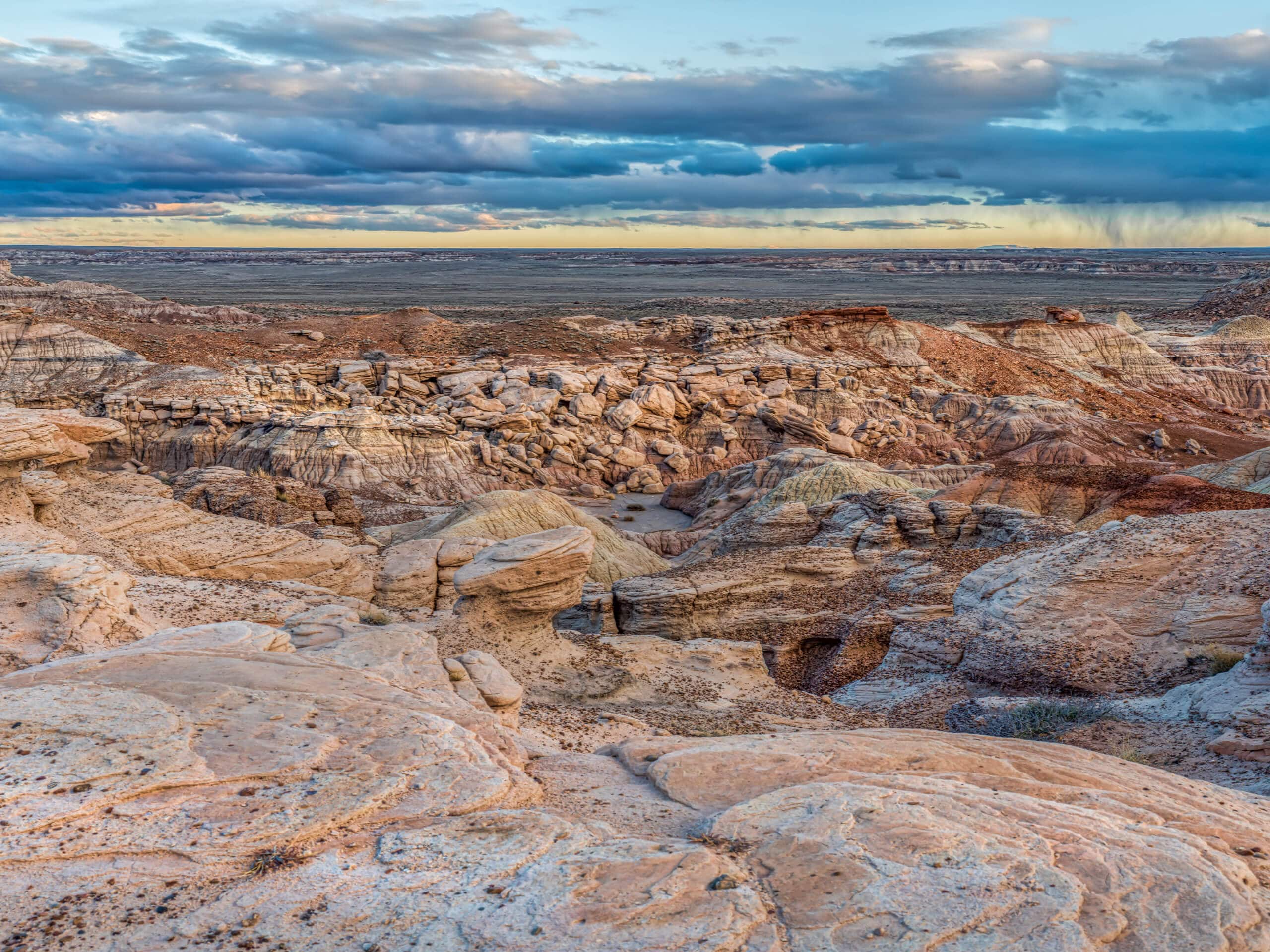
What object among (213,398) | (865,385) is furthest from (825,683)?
(865,385)

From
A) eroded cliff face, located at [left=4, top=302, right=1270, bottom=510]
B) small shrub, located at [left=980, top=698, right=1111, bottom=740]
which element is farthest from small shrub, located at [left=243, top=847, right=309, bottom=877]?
eroded cliff face, located at [left=4, top=302, right=1270, bottom=510]

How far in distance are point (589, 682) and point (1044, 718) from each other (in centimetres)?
737

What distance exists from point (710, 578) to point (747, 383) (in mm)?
30136

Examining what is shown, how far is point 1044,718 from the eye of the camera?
1405cm

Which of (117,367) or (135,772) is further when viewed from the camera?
(117,367)

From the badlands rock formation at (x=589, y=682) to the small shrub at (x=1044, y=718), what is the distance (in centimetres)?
9

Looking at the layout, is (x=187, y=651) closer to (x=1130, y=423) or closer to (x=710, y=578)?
(x=710, y=578)

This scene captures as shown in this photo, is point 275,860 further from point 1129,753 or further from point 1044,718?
point 1044,718

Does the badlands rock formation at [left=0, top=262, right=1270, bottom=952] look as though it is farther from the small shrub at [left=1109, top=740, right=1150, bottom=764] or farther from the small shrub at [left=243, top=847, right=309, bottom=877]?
the small shrub at [left=1109, top=740, right=1150, bottom=764]

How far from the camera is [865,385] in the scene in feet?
172

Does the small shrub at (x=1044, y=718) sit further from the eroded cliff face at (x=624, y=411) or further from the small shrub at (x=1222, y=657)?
the eroded cliff face at (x=624, y=411)

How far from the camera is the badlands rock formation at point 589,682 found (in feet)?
20.2

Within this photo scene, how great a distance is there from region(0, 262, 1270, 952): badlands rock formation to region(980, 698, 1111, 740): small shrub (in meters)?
0.09

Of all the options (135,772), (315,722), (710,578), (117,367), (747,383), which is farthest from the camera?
(747,383)
